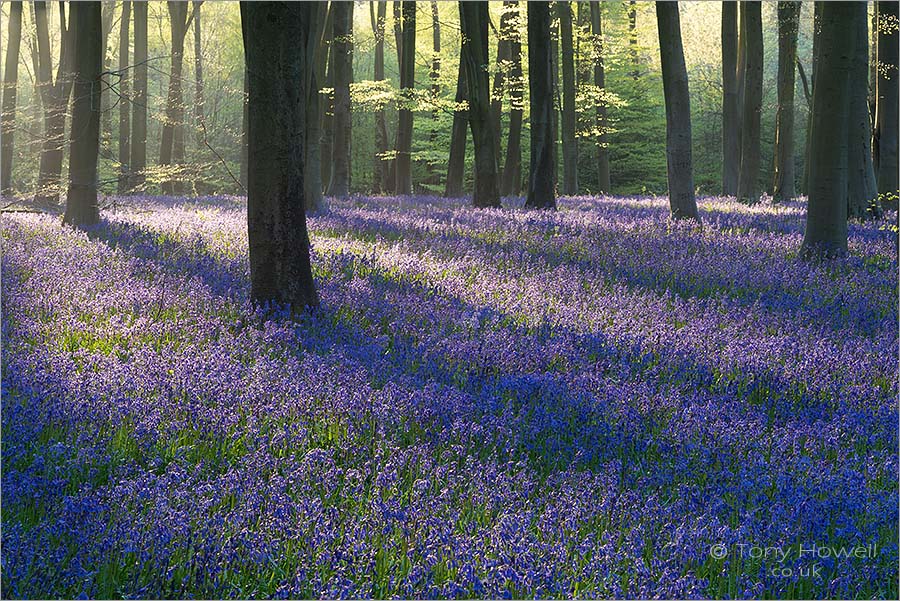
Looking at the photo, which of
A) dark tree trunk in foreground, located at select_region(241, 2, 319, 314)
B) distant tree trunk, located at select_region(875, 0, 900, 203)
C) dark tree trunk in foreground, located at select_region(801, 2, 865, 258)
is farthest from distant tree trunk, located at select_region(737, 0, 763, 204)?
dark tree trunk in foreground, located at select_region(241, 2, 319, 314)

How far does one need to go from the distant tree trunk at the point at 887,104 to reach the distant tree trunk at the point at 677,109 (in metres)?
4.40

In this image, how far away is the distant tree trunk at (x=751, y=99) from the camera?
75.2 ft

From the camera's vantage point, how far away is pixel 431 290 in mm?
9141

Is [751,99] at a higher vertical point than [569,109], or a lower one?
lower

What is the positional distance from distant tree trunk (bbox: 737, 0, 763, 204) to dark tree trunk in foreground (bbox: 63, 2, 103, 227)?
56.3 ft

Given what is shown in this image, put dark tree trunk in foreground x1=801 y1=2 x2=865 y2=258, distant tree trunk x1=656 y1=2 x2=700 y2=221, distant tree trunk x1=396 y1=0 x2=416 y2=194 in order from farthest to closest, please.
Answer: distant tree trunk x1=396 y1=0 x2=416 y2=194 < distant tree trunk x1=656 y1=2 x2=700 y2=221 < dark tree trunk in foreground x1=801 y1=2 x2=865 y2=258

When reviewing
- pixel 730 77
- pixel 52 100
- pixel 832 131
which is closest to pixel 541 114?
pixel 730 77

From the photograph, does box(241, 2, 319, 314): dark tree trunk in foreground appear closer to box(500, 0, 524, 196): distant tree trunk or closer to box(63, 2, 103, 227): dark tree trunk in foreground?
box(63, 2, 103, 227): dark tree trunk in foreground

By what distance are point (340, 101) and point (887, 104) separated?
14.7 metres

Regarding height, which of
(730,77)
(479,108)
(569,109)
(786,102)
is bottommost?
(479,108)

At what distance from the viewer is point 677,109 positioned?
632 inches

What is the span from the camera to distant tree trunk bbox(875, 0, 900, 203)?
1706 cm

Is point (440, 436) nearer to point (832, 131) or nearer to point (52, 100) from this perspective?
point (832, 131)

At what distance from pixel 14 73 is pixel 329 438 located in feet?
106
